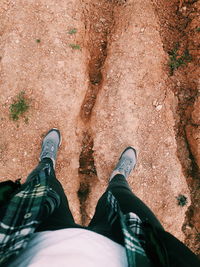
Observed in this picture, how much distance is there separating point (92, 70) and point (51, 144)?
1161 millimetres

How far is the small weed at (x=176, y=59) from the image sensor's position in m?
3.57

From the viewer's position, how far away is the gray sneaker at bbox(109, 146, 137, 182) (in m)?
3.26

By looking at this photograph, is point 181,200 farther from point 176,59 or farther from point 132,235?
point 132,235

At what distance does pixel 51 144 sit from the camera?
324 cm

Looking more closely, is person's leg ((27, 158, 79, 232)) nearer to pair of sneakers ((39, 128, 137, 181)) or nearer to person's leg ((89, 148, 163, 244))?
person's leg ((89, 148, 163, 244))

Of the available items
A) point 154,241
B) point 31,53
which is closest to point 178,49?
point 31,53

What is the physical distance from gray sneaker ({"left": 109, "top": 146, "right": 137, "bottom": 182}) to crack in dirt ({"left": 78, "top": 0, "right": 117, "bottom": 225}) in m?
0.40

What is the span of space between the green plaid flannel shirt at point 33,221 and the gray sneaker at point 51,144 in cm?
118

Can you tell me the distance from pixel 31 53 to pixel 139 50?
1.38 meters

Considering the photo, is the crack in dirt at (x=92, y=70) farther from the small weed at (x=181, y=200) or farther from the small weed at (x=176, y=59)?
the small weed at (x=181, y=200)

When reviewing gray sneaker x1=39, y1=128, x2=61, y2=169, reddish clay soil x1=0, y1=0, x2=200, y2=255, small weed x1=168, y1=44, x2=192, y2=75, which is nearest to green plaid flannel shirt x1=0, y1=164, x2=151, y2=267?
gray sneaker x1=39, y1=128, x2=61, y2=169

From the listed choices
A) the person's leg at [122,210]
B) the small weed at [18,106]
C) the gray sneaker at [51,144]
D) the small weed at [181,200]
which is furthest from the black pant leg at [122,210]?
the small weed at [18,106]

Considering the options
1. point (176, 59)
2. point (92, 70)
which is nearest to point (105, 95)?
point (92, 70)

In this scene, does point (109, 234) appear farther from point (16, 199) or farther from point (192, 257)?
point (16, 199)
